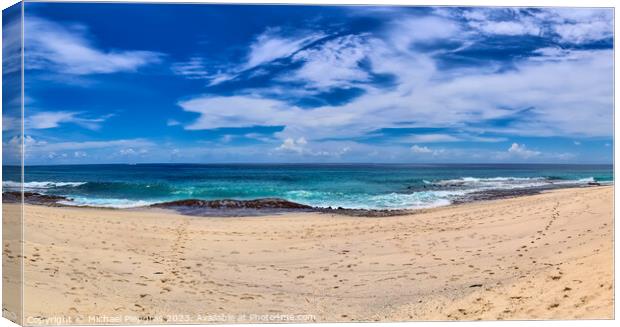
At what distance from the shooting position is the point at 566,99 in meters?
5.34

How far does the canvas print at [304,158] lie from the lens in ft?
16.2

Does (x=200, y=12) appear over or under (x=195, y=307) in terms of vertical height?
over

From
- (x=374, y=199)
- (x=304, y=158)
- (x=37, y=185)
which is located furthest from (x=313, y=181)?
(x=37, y=185)

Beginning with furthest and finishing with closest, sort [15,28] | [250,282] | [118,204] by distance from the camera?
1. [118,204]
2. [250,282]
3. [15,28]

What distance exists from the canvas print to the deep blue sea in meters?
0.03

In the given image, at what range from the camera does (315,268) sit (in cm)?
523

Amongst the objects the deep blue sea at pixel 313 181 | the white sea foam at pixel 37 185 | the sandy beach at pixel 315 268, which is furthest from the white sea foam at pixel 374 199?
the white sea foam at pixel 37 185

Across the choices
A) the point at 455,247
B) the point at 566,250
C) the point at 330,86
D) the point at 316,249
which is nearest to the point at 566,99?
the point at 566,250

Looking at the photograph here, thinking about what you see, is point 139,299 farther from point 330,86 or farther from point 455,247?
point 455,247

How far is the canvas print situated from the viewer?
16.2 feet

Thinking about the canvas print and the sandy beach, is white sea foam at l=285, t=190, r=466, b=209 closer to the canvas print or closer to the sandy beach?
the canvas print

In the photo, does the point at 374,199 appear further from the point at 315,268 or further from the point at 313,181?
the point at 315,268

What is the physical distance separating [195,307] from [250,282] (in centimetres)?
59

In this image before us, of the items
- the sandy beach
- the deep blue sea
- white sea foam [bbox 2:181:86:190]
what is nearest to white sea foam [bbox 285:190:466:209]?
the deep blue sea
